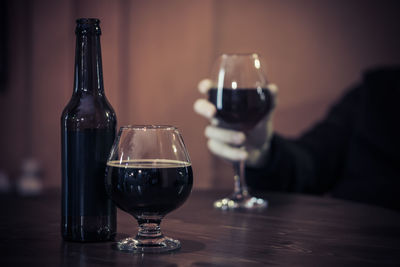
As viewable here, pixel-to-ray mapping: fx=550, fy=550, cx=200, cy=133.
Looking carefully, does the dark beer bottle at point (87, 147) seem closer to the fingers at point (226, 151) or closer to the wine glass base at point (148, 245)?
the wine glass base at point (148, 245)

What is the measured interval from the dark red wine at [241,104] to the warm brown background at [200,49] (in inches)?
76.4

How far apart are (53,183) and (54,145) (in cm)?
25

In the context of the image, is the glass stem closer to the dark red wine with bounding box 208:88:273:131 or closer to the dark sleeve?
the dark red wine with bounding box 208:88:273:131

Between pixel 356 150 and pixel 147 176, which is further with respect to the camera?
pixel 356 150

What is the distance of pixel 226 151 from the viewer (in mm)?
1502

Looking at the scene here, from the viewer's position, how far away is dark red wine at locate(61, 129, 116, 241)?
2.70ft

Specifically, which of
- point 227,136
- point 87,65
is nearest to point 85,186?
point 87,65

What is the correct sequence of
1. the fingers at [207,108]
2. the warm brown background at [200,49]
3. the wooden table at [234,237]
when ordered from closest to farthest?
the wooden table at [234,237] → the fingers at [207,108] → the warm brown background at [200,49]

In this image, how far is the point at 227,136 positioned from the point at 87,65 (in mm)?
676

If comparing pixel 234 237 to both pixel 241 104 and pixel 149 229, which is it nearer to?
pixel 149 229

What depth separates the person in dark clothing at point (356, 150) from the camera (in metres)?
2.10

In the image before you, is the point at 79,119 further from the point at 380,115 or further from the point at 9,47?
the point at 9,47

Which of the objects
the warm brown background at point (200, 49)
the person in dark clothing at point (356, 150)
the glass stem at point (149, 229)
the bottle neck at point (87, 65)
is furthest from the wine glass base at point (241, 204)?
the warm brown background at point (200, 49)

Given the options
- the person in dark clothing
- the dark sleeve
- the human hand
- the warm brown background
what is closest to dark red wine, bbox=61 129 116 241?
the human hand
